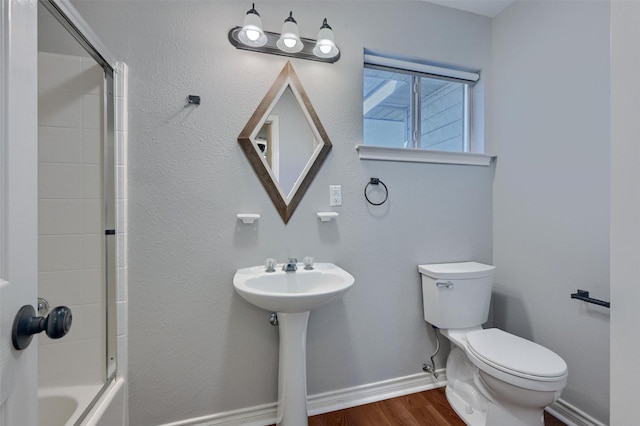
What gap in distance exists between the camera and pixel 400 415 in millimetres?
1590

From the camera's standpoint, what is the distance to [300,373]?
1366 mm

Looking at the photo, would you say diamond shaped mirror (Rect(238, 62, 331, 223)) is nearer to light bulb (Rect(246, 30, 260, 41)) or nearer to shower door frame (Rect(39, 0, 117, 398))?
light bulb (Rect(246, 30, 260, 41))

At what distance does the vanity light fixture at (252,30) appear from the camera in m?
1.39

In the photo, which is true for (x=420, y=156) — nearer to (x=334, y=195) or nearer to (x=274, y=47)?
(x=334, y=195)

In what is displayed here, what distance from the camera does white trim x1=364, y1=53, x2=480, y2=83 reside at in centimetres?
183

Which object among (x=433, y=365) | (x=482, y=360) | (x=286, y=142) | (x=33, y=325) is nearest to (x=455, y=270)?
(x=482, y=360)

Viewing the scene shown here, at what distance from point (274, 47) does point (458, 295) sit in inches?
67.4

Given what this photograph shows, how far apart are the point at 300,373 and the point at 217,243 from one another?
29.6 inches

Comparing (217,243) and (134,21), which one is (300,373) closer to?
(217,243)

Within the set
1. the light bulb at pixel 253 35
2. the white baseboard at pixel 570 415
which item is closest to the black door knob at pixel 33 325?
the light bulb at pixel 253 35

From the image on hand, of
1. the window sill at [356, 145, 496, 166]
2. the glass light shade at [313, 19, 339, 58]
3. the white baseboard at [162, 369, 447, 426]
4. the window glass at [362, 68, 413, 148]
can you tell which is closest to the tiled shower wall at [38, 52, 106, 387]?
the white baseboard at [162, 369, 447, 426]

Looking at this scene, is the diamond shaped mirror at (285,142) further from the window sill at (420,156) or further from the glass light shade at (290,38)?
the window sill at (420,156)

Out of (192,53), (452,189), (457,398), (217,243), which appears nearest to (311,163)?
(217,243)

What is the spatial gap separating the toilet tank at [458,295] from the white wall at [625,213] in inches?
47.5
